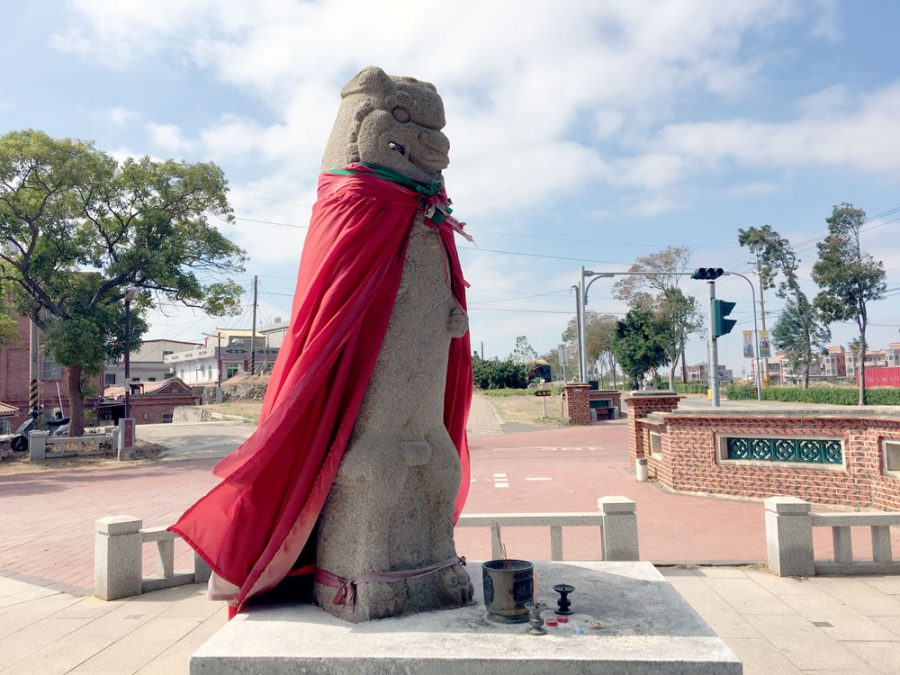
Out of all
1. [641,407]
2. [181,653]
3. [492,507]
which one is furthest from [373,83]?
[641,407]

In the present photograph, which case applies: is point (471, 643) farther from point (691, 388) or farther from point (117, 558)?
point (691, 388)

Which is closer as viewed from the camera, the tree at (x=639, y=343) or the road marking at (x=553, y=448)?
the road marking at (x=553, y=448)

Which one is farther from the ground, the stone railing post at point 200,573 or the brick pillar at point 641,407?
the brick pillar at point 641,407

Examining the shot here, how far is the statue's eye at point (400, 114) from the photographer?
3957 millimetres

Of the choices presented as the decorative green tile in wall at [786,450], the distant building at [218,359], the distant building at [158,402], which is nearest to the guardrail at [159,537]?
the decorative green tile in wall at [786,450]

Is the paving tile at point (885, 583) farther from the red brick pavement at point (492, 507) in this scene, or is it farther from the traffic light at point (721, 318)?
the traffic light at point (721, 318)

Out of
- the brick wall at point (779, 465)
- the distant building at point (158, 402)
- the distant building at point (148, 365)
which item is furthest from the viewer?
the distant building at point (148, 365)

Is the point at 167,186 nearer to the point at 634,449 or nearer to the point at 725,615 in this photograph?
the point at 634,449

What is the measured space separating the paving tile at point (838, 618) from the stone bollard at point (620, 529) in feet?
4.52

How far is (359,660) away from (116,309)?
2020cm

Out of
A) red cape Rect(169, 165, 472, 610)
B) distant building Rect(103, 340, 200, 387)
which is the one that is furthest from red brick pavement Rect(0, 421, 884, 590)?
distant building Rect(103, 340, 200, 387)

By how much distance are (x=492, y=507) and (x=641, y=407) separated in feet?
16.0

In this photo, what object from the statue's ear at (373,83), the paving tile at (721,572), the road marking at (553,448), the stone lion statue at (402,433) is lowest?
the road marking at (553,448)

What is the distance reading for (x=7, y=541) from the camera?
29.5 feet
